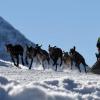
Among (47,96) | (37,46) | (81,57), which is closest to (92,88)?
(47,96)

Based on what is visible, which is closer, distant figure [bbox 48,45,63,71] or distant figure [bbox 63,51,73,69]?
distant figure [bbox 48,45,63,71]

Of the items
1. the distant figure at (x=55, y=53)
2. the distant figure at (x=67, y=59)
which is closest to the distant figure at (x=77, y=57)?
the distant figure at (x=67, y=59)

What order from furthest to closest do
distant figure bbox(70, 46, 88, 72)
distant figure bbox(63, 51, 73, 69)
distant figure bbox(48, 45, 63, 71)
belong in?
distant figure bbox(63, 51, 73, 69) < distant figure bbox(48, 45, 63, 71) < distant figure bbox(70, 46, 88, 72)

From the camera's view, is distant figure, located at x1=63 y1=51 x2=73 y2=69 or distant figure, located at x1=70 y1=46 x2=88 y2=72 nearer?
distant figure, located at x1=70 y1=46 x2=88 y2=72

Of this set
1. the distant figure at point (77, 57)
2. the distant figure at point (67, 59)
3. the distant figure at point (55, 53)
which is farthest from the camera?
the distant figure at point (67, 59)

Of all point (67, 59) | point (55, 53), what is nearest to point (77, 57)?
point (55, 53)

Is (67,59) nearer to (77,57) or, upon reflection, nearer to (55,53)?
(55,53)

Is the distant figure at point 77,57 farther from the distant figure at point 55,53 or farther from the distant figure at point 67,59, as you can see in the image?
the distant figure at point 55,53

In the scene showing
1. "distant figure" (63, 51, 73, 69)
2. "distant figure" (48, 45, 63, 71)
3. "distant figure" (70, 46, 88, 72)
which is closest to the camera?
"distant figure" (70, 46, 88, 72)

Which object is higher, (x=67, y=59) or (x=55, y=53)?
(x=55, y=53)

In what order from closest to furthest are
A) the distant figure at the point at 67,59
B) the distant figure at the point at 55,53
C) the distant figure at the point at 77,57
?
the distant figure at the point at 77,57 → the distant figure at the point at 55,53 → the distant figure at the point at 67,59

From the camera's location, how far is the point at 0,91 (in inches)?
404

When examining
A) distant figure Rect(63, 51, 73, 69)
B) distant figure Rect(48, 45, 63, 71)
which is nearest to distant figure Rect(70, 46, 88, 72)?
distant figure Rect(63, 51, 73, 69)

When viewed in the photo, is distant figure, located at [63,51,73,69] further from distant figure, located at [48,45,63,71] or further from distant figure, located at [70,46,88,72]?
distant figure, located at [70,46,88,72]
